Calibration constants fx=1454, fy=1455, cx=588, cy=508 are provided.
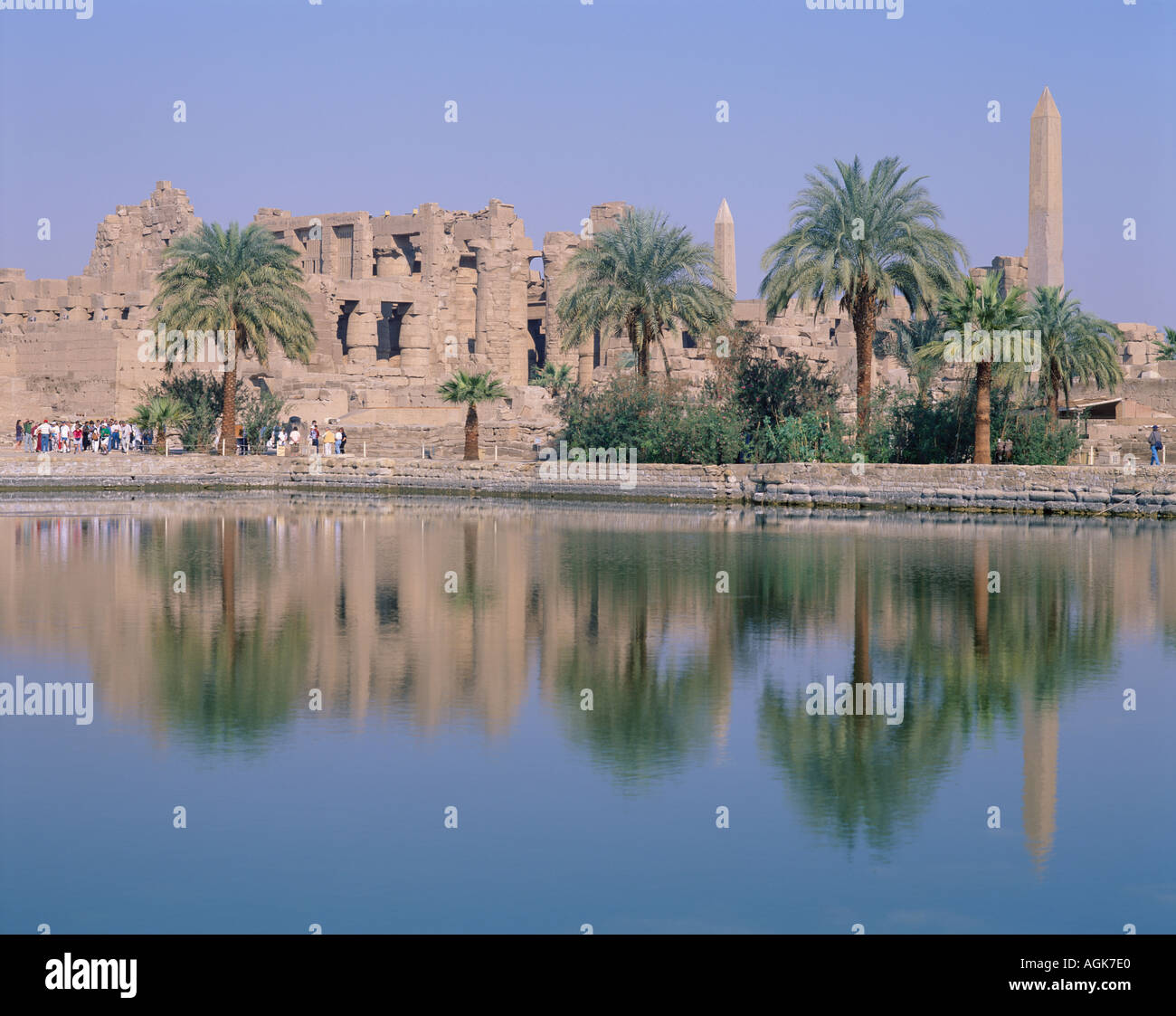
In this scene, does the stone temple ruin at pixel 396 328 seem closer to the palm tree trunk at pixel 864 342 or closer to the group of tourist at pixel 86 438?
the group of tourist at pixel 86 438

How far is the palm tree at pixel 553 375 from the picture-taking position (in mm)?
52466

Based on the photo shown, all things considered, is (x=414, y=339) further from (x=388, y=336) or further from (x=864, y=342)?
(x=864, y=342)

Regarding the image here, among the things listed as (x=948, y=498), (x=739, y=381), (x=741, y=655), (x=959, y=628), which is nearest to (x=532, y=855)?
(x=741, y=655)

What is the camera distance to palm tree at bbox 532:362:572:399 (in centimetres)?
5247

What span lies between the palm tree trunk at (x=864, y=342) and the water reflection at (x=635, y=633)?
882 centimetres

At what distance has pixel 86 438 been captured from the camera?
39.5 m

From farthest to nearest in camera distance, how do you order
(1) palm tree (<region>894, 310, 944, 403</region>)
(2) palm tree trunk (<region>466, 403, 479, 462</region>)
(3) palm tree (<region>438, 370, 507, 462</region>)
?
(1) palm tree (<region>894, 310, 944, 403</region>), (2) palm tree trunk (<region>466, 403, 479, 462</region>), (3) palm tree (<region>438, 370, 507, 462</region>)

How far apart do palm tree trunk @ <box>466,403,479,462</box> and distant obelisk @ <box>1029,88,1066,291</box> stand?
14.1m

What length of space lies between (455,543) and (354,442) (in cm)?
2112

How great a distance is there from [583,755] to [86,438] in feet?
112

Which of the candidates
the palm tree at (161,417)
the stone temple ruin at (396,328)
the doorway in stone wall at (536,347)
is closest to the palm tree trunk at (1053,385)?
the stone temple ruin at (396,328)

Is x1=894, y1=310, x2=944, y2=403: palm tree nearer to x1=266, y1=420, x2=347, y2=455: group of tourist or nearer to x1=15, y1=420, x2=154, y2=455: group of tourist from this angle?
x1=266, y1=420, x2=347, y2=455: group of tourist

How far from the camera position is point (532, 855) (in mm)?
6516

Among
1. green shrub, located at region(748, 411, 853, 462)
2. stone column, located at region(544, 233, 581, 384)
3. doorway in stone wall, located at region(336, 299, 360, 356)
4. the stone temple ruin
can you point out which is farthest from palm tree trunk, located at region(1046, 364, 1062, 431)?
doorway in stone wall, located at region(336, 299, 360, 356)
